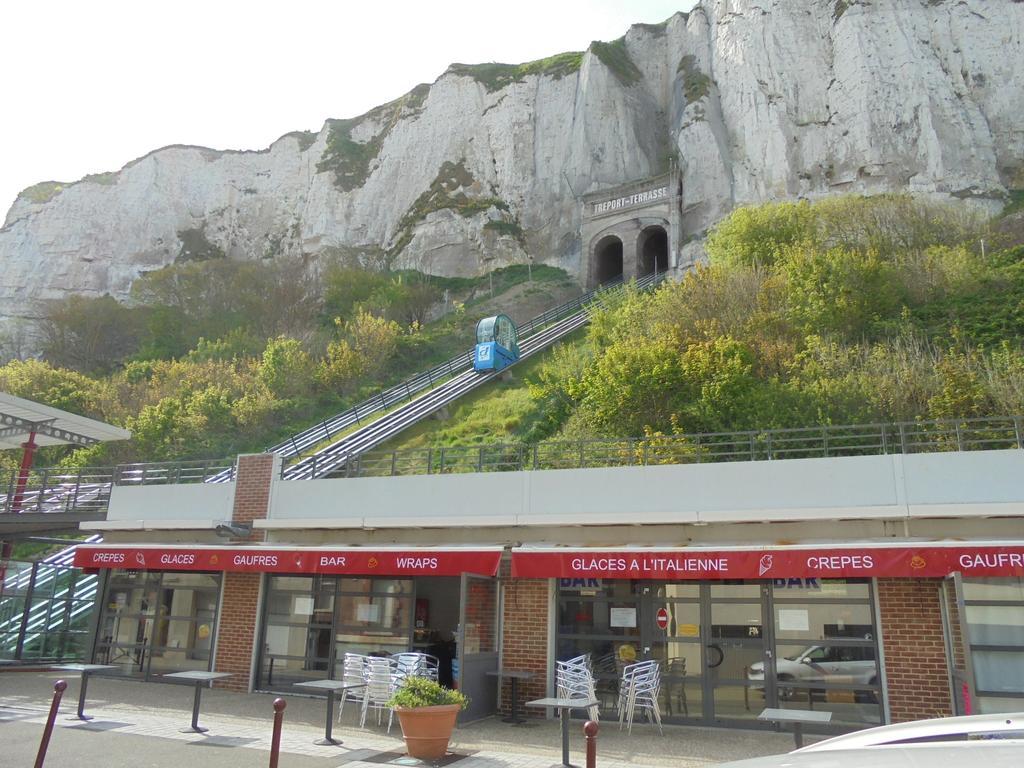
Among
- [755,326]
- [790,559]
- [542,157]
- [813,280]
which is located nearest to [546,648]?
[790,559]

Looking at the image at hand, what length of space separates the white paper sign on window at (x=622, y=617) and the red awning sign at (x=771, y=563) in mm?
1153

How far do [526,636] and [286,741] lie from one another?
156 inches

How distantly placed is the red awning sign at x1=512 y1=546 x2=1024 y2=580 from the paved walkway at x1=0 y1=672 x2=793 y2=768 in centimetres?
211

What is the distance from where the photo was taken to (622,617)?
462 inches

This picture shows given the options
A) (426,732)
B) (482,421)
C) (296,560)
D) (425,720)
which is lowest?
(426,732)

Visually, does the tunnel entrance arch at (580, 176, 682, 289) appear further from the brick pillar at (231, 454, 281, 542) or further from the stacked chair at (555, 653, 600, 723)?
the stacked chair at (555, 653, 600, 723)

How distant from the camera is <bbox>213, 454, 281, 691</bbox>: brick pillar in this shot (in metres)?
13.7

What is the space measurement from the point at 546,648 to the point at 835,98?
41590 mm

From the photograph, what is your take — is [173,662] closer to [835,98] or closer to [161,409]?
[161,409]

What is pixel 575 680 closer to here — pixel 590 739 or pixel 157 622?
pixel 590 739

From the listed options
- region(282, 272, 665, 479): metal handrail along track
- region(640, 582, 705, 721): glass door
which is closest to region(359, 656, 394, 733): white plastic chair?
region(640, 582, 705, 721): glass door

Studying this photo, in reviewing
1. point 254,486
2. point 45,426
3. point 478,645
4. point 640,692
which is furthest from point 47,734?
point 45,426

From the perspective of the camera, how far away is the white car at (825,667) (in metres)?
10.4

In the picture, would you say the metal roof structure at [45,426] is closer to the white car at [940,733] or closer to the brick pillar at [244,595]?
the brick pillar at [244,595]
